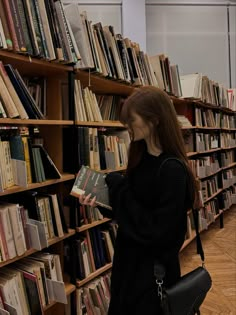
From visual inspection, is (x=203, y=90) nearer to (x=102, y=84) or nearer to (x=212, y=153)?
(x=212, y=153)

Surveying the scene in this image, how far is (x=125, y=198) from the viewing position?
1.14m

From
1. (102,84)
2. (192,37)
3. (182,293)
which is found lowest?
(182,293)

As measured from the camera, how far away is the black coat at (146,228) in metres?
1.05

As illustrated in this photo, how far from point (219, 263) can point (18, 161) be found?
8.40 ft

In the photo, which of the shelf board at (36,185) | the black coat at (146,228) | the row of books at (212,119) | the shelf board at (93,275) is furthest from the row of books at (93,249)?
the row of books at (212,119)

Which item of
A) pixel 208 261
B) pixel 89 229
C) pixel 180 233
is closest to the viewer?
pixel 180 233

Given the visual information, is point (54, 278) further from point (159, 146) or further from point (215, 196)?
point (215, 196)

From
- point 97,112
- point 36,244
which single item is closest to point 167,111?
point 36,244

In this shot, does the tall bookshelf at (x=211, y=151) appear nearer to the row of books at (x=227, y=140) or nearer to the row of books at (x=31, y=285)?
the row of books at (x=227, y=140)

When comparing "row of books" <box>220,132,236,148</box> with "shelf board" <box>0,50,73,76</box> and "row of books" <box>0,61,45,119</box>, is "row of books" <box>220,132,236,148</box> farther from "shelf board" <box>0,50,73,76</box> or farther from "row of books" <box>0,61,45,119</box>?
"row of books" <box>0,61,45,119</box>

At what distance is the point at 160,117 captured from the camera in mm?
1106

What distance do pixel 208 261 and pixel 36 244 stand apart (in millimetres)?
2339

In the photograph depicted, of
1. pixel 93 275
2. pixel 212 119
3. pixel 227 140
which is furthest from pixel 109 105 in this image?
pixel 227 140

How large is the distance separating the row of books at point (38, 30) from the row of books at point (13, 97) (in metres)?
0.11
